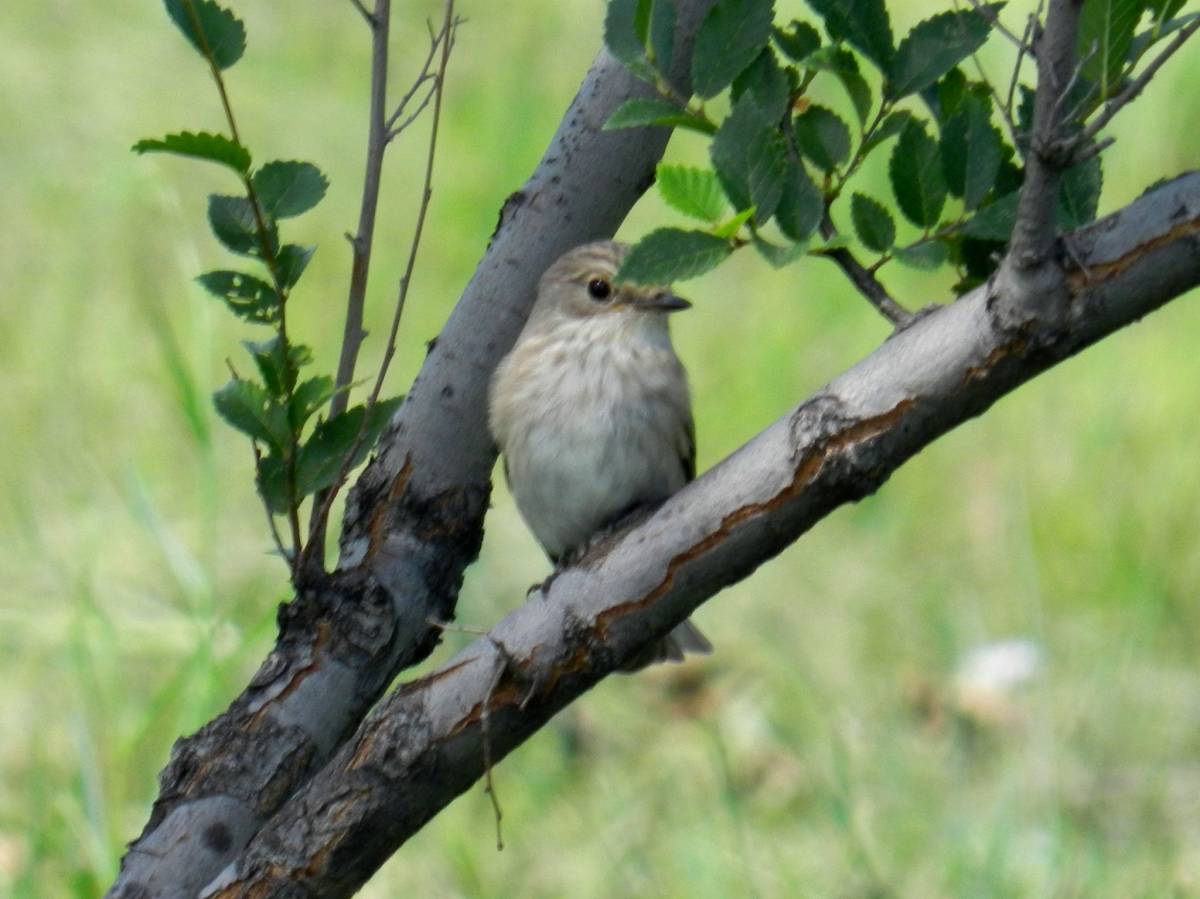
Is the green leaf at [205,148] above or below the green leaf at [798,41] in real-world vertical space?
above

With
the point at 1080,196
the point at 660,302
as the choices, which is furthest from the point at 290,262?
the point at 660,302

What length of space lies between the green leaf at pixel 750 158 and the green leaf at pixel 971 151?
26 cm

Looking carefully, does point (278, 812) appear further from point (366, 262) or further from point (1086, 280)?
point (1086, 280)

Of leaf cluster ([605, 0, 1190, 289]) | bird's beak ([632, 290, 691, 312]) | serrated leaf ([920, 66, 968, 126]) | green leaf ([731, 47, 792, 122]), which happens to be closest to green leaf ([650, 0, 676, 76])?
leaf cluster ([605, 0, 1190, 289])

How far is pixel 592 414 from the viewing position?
3842 mm

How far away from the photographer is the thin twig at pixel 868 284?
233cm

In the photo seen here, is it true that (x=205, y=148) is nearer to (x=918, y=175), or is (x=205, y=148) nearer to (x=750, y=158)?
(x=750, y=158)

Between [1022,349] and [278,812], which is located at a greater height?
[278,812]

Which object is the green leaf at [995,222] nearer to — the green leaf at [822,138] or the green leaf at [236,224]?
the green leaf at [822,138]

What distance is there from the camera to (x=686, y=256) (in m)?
2.12

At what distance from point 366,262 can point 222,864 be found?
2.89 ft

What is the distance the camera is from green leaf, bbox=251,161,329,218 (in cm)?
241

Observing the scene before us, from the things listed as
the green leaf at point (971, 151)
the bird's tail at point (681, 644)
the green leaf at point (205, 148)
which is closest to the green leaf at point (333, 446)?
the green leaf at point (205, 148)

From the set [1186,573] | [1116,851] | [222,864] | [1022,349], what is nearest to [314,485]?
[222,864]
